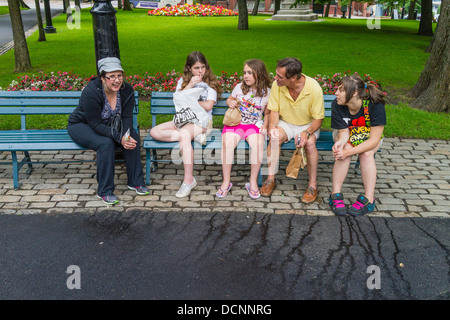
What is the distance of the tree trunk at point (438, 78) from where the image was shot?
815cm

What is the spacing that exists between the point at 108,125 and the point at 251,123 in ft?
5.25

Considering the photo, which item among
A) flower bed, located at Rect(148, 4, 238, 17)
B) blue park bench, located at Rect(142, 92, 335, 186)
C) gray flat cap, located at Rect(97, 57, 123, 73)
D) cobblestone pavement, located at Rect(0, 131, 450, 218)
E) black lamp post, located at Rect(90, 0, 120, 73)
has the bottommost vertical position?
cobblestone pavement, located at Rect(0, 131, 450, 218)

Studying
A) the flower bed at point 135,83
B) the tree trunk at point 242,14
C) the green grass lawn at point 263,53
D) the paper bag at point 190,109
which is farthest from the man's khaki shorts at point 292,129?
the tree trunk at point 242,14

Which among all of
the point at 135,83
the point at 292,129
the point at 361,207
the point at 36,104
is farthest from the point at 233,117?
the point at 135,83

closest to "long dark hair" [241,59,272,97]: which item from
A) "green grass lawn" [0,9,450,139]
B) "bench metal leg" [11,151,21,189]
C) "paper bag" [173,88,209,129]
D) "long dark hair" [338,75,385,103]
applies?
"paper bag" [173,88,209,129]

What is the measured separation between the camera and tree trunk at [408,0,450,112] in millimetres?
8148

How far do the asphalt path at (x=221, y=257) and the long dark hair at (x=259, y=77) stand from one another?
147 cm

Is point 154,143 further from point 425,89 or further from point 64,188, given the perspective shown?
point 425,89

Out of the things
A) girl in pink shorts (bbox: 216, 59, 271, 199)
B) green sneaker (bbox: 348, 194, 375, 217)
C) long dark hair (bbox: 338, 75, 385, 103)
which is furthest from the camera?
girl in pink shorts (bbox: 216, 59, 271, 199)

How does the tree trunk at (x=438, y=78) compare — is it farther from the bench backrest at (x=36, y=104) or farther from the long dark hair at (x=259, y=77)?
the bench backrest at (x=36, y=104)

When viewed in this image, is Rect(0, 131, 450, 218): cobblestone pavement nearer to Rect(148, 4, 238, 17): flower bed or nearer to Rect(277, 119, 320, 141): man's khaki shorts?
Rect(277, 119, 320, 141): man's khaki shorts

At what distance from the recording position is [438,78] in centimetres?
820

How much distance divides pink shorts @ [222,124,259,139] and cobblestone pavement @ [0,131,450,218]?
612mm

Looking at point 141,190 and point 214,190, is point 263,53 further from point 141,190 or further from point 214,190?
point 141,190
